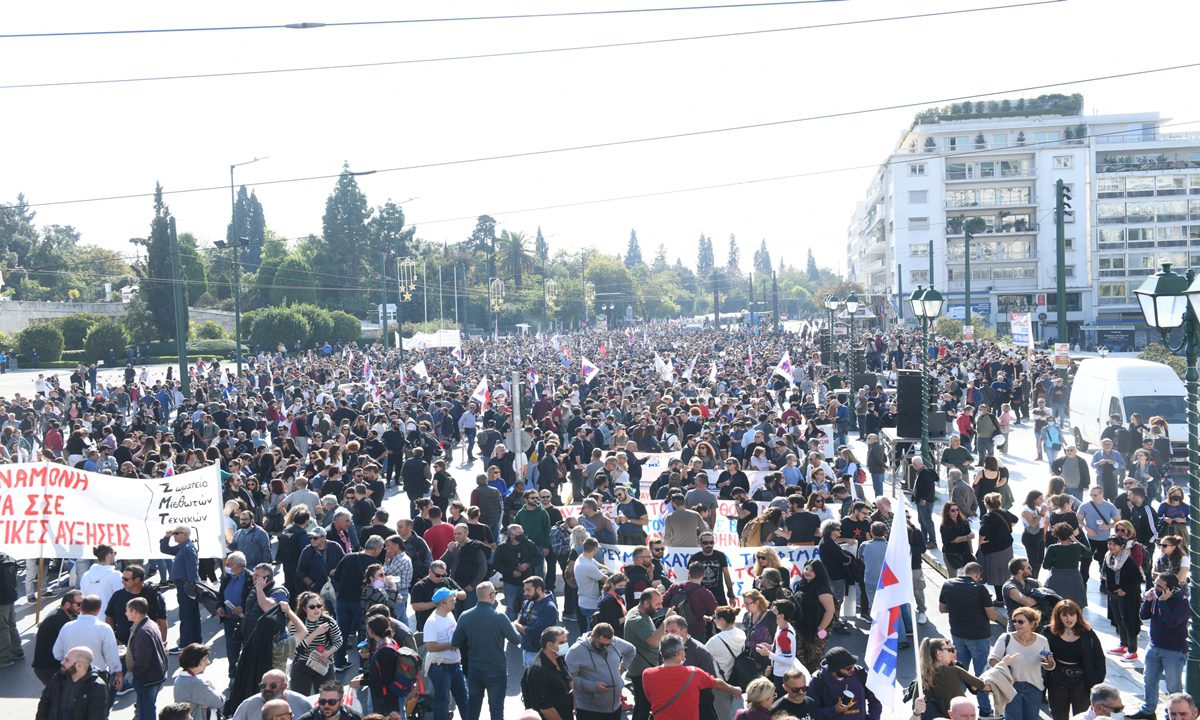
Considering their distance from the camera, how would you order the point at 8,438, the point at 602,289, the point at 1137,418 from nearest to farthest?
the point at 1137,418, the point at 8,438, the point at 602,289

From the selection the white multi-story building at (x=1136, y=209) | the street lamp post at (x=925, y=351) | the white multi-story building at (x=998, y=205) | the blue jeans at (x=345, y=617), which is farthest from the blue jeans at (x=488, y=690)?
the white multi-story building at (x=1136, y=209)

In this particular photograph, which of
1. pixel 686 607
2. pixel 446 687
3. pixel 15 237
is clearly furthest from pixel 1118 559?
pixel 15 237

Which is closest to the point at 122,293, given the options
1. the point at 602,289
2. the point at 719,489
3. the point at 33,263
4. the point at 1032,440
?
the point at 33,263

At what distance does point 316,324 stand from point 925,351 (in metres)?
59.7

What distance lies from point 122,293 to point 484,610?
98.8 metres

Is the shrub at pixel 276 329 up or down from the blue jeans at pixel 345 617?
up

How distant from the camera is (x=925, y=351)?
18.4 metres

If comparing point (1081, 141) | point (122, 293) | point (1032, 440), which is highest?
point (1081, 141)

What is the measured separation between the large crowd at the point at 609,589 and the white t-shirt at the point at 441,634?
2 cm

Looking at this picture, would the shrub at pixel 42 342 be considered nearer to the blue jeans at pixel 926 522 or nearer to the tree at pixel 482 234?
the blue jeans at pixel 926 522

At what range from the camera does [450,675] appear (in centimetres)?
912

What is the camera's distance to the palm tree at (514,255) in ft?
415

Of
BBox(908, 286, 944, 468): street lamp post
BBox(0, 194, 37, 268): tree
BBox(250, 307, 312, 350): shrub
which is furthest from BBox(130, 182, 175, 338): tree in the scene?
BBox(908, 286, 944, 468): street lamp post

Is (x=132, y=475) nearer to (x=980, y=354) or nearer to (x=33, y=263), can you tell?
(x=980, y=354)
